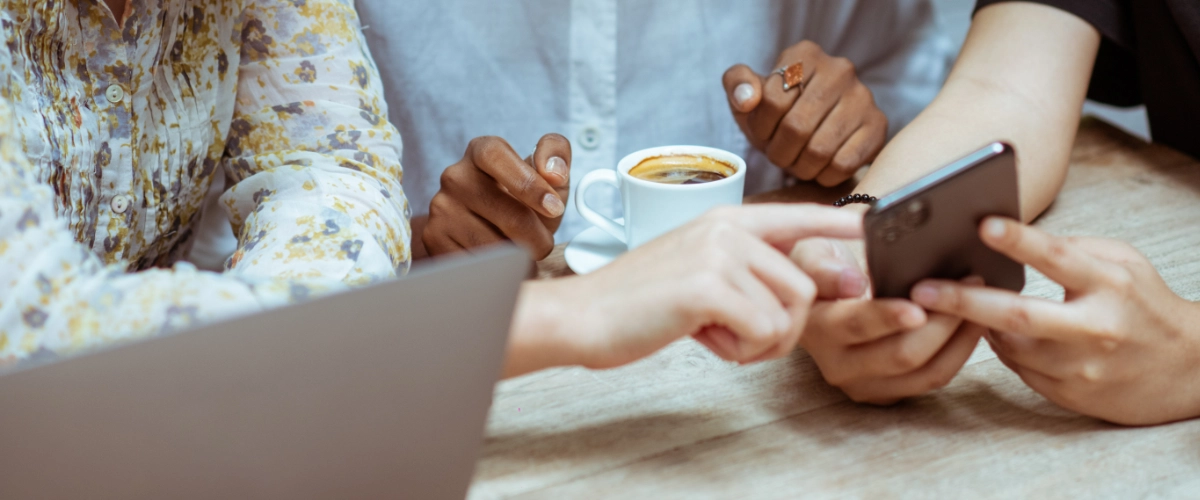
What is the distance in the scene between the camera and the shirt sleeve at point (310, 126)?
81cm

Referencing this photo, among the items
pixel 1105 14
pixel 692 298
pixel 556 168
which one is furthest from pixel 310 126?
pixel 1105 14

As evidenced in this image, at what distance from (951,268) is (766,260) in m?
0.11

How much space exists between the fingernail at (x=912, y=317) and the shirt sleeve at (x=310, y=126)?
1.49 ft

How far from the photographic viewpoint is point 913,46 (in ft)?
4.17

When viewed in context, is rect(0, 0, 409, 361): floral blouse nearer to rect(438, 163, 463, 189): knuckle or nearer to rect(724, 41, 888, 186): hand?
rect(438, 163, 463, 189): knuckle

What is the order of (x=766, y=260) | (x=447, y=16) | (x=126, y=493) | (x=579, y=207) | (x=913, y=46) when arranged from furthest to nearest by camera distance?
(x=913, y=46), (x=447, y=16), (x=579, y=207), (x=766, y=260), (x=126, y=493)

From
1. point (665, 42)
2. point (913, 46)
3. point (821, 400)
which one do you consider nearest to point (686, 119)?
point (665, 42)

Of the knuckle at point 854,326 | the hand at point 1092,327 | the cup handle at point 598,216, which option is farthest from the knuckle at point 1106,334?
the cup handle at point 598,216

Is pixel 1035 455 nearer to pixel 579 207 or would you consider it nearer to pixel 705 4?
pixel 579 207

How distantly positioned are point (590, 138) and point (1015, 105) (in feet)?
1.82

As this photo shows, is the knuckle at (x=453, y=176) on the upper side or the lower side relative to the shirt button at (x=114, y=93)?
lower

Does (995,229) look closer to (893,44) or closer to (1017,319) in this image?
(1017,319)

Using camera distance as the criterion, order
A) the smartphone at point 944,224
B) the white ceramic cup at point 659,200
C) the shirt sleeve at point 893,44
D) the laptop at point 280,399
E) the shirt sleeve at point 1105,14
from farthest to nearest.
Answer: the shirt sleeve at point 893,44, the shirt sleeve at point 1105,14, the white ceramic cup at point 659,200, the smartphone at point 944,224, the laptop at point 280,399

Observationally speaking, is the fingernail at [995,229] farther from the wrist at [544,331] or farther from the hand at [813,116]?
the hand at [813,116]
